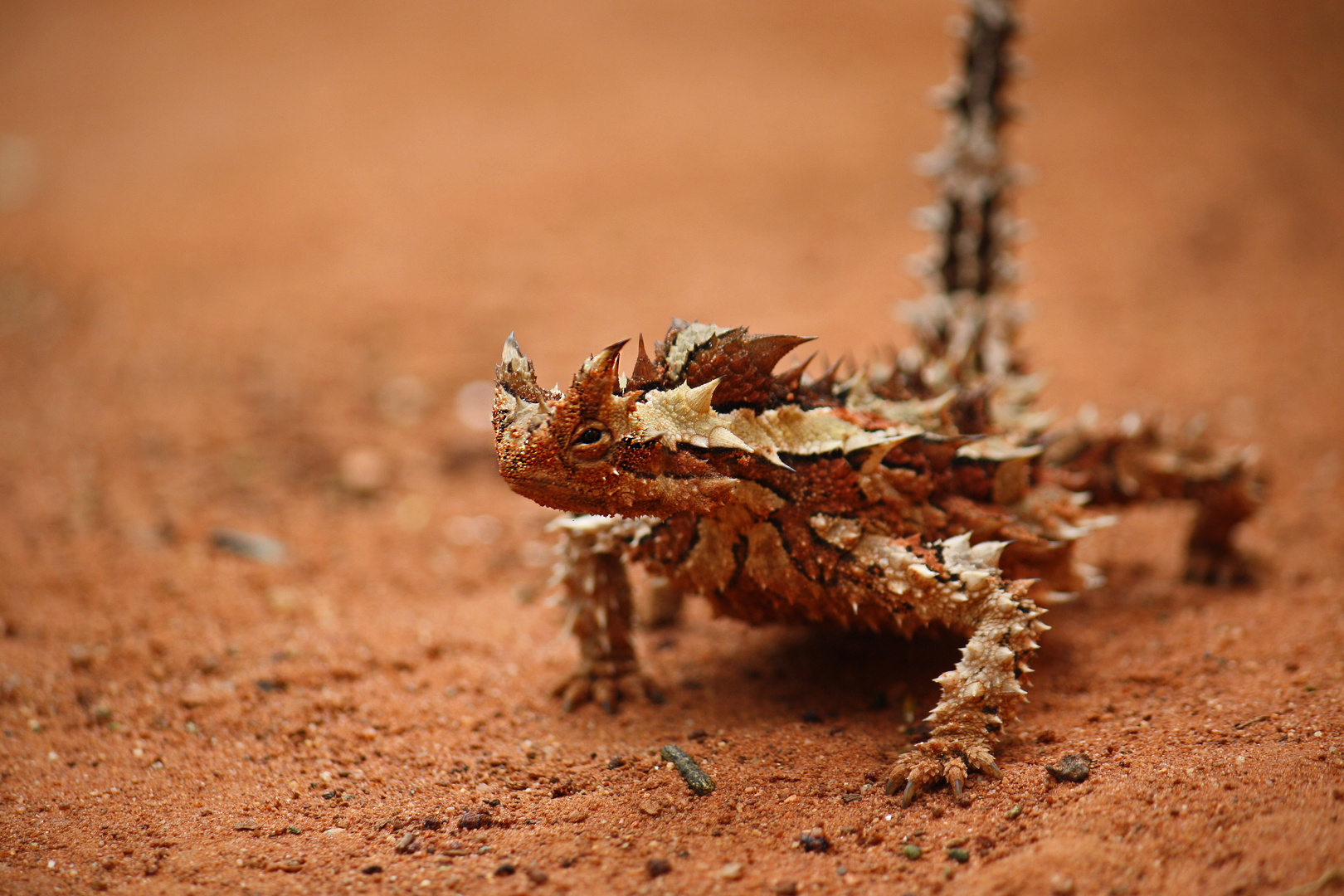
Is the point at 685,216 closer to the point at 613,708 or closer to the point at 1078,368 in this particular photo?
the point at 1078,368

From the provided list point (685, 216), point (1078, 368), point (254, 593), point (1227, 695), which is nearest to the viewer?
point (1227, 695)

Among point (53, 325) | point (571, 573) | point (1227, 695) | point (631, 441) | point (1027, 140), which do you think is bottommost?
point (1227, 695)

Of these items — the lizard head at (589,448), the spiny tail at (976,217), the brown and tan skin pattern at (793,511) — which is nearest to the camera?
the lizard head at (589,448)

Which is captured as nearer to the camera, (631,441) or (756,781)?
(631,441)

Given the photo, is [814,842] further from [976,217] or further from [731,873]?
[976,217]

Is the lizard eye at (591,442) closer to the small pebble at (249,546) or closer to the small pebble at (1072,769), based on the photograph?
the small pebble at (1072,769)

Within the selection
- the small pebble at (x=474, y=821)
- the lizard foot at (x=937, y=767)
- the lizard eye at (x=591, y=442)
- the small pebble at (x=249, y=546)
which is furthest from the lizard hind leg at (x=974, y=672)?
the small pebble at (x=249, y=546)

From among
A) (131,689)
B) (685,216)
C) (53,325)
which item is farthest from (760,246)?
(131,689)
